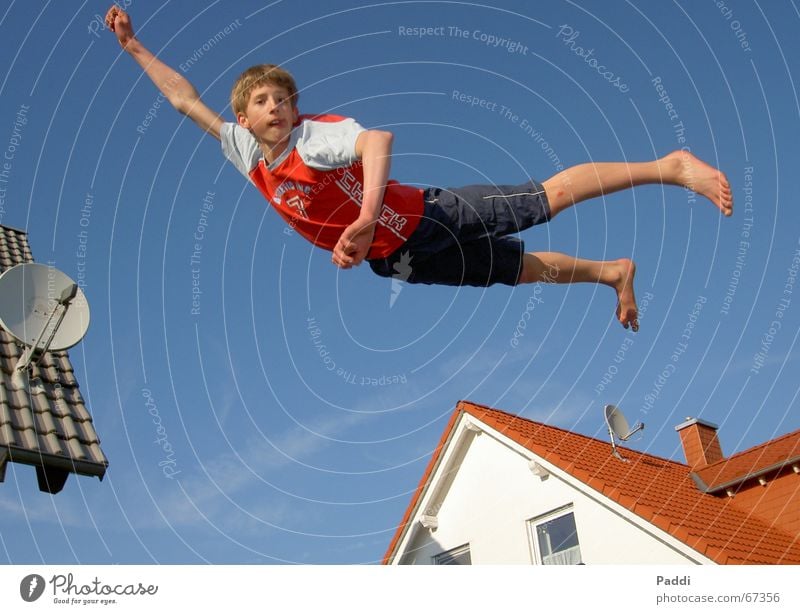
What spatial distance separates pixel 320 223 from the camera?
15.3 ft

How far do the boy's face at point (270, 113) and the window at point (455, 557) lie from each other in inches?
284

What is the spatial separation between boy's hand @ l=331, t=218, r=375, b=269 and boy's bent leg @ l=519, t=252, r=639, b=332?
1248 millimetres

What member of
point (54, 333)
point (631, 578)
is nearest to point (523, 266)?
point (631, 578)

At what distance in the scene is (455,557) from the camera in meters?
10.6

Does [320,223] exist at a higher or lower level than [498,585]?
higher

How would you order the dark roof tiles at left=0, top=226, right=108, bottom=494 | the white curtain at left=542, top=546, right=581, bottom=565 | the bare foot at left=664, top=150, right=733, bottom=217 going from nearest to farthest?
the bare foot at left=664, top=150, right=733, bottom=217 → the dark roof tiles at left=0, top=226, right=108, bottom=494 → the white curtain at left=542, top=546, right=581, bottom=565

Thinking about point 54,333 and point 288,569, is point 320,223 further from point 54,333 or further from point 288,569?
point 54,333

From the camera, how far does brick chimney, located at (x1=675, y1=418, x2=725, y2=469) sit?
1304 cm

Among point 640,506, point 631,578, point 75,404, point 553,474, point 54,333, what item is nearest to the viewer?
point 631,578

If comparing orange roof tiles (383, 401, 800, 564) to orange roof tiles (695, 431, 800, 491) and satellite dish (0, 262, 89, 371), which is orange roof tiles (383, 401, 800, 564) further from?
satellite dish (0, 262, 89, 371)

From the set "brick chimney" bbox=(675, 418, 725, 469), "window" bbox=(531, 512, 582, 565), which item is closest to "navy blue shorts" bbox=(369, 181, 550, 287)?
"window" bbox=(531, 512, 582, 565)

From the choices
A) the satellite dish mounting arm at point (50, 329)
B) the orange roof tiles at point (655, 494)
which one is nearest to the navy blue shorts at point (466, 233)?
the satellite dish mounting arm at point (50, 329)

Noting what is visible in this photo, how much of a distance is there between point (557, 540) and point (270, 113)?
6.86 metres

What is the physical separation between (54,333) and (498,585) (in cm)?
346
